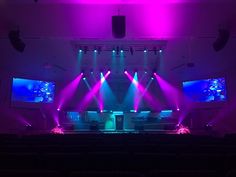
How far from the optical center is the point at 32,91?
13945 mm

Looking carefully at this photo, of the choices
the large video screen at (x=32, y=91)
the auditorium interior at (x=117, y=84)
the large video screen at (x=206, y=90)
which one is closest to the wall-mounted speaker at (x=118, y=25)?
the auditorium interior at (x=117, y=84)

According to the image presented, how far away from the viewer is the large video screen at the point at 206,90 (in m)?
13.0

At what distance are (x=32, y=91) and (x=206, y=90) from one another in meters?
8.54

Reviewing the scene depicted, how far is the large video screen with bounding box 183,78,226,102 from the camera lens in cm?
1296

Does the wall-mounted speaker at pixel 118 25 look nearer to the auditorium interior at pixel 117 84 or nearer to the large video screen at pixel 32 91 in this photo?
the auditorium interior at pixel 117 84

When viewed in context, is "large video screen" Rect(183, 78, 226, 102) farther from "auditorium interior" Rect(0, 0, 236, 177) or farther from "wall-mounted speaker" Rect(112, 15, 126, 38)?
"wall-mounted speaker" Rect(112, 15, 126, 38)

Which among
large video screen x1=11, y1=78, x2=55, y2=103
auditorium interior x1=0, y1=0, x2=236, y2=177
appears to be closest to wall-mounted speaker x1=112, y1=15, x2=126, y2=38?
auditorium interior x1=0, y1=0, x2=236, y2=177

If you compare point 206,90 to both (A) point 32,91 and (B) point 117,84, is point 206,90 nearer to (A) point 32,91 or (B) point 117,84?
(B) point 117,84

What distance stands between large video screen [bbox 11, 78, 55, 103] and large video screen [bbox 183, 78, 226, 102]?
710 cm

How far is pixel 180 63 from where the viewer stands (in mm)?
14094
